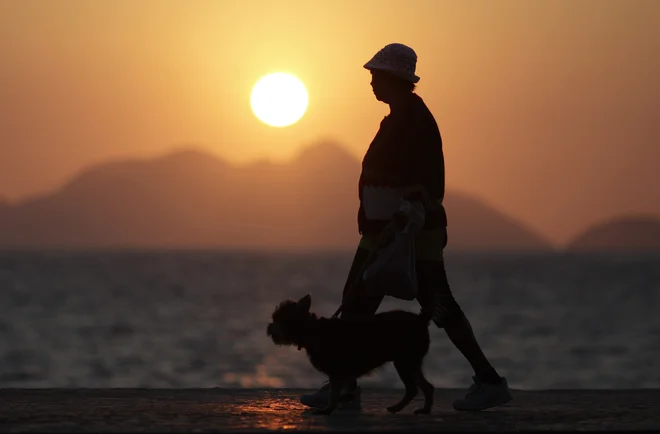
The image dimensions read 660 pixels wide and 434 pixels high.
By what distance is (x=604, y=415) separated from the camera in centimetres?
835

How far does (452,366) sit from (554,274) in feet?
314

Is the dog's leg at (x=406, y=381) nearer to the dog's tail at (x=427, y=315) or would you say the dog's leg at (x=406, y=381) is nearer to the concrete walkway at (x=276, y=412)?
the concrete walkway at (x=276, y=412)

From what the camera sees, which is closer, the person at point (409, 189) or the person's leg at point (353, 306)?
the person at point (409, 189)

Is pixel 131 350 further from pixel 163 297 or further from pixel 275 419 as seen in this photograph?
pixel 163 297

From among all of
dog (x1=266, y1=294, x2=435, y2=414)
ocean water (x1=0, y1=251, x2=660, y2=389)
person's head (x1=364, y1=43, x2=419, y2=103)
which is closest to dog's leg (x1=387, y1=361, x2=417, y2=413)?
dog (x1=266, y1=294, x2=435, y2=414)

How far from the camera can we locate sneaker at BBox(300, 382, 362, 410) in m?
8.73

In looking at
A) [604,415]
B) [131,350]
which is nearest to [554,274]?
[131,350]

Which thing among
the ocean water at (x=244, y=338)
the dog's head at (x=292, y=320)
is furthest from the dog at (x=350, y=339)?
the ocean water at (x=244, y=338)

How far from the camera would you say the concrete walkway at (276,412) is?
7664mm

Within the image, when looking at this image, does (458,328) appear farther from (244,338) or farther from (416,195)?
(244,338)

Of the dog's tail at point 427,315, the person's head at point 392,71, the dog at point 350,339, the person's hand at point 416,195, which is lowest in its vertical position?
the dog at point 350,339

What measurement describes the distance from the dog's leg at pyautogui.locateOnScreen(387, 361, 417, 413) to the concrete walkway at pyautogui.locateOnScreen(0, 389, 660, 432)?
0.09 metres

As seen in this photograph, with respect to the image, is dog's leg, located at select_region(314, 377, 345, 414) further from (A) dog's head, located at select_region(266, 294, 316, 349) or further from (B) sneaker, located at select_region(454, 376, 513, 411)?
(B) sneaker, located at select_region(454, 376, 513, 411)

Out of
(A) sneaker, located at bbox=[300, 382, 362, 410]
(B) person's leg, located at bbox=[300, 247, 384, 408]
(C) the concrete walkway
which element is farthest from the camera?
(A) sneaker, located at bbox=[300, 382, 362, 410]
